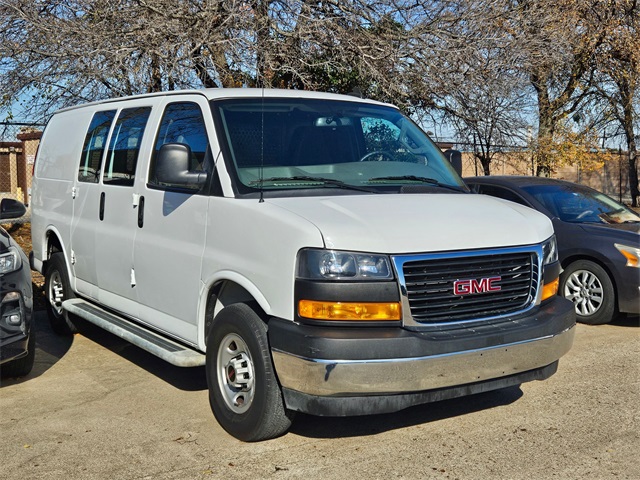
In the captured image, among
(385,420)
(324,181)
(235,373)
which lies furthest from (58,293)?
(385,420)

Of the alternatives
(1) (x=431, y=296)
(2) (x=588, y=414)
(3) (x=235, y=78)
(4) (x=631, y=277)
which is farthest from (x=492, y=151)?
(1) (x=431, y=296)

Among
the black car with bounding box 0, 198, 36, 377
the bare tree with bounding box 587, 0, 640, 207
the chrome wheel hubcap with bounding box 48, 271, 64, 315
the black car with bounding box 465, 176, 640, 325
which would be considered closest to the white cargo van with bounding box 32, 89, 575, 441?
the black car with bounding box 0, 198, 36, 377

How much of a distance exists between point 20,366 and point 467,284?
12.2ft

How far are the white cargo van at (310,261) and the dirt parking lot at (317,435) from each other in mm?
339

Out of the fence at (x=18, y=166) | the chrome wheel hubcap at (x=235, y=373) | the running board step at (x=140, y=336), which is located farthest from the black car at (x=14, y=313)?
the fence at (x=18, y=166)

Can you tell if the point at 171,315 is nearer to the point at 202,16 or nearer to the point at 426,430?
the point at 426,430

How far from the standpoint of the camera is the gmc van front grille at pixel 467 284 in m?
4.23

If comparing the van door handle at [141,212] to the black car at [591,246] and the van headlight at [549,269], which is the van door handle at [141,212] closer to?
the van headlight at [549,269]

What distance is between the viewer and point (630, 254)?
809 centimetres

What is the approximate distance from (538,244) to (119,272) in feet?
10.5

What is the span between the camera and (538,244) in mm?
4750

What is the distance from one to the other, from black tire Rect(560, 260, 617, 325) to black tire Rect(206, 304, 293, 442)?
4704 mm

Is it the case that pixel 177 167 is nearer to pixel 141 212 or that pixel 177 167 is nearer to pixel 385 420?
pixel 141 212

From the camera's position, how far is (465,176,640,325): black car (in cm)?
811
